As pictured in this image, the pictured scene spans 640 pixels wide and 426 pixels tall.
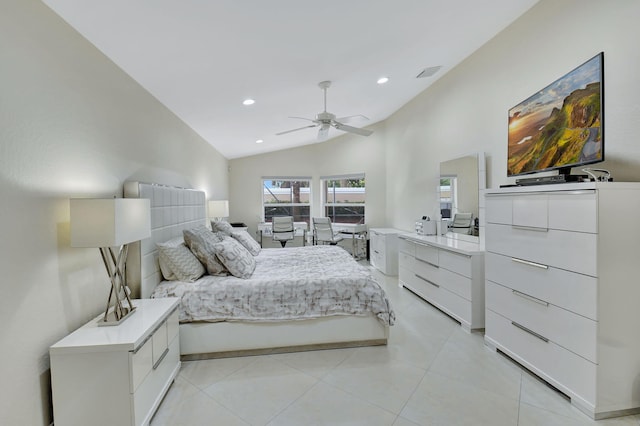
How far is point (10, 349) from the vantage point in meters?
1.31

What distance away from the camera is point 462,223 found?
373 cm

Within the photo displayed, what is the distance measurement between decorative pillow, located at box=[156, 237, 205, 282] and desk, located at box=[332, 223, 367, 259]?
4.23 metres

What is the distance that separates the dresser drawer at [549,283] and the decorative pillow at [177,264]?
8.48 feet

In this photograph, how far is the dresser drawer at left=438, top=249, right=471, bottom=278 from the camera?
288 cm

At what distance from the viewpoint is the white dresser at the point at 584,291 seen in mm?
1650

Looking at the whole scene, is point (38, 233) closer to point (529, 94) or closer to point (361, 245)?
point (529, 94)

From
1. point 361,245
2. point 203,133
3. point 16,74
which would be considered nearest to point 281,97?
point 203,133

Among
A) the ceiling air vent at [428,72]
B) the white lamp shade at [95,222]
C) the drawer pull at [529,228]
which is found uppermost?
the ceiling air vent at [428,72]

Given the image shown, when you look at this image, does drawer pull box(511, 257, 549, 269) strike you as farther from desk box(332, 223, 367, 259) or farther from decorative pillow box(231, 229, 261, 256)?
desk box(332, 223, 367, 259)

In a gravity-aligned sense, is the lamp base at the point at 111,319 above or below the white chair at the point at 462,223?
below

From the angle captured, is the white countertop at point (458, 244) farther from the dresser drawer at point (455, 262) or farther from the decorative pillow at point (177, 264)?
Answer: the decorative pillow at point (177, 264)

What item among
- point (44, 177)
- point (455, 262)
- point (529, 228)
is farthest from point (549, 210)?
point (44, 177)

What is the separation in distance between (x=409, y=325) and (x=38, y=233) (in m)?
3.04

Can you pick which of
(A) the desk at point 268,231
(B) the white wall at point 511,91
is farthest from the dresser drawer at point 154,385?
(A) the desk at point 268,231
